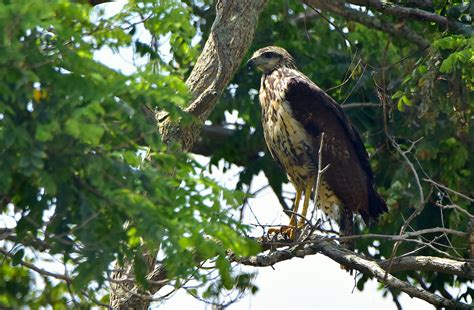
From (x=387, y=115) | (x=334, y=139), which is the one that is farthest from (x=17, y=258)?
(x=387, y=115)

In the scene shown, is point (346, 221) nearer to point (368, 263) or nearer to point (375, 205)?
point (375, 205)

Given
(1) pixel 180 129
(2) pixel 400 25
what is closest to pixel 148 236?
(1) pixel 180 129

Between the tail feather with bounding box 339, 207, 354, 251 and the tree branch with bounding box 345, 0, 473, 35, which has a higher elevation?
the tree branch with bounding box 345, 0, 473, 35

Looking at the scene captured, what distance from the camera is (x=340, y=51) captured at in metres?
11.4

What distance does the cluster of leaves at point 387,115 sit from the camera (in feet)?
29.8

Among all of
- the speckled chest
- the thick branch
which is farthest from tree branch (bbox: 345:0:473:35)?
the thick branch

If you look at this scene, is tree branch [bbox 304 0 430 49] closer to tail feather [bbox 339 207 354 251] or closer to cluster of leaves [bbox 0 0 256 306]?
tail feather [bbox 339 207 354 251]

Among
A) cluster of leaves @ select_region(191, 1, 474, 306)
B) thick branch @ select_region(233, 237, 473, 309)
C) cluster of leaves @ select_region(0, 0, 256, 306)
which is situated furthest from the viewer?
cluster of leaves @ select_region(191, 1, 474, 306)

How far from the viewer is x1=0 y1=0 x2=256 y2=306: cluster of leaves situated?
15.7 feet

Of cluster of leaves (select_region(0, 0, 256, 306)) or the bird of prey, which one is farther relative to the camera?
the bird of prey

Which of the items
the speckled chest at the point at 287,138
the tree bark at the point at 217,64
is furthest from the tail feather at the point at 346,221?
the tree bark at the point at 217,64

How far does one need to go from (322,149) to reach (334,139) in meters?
0.19

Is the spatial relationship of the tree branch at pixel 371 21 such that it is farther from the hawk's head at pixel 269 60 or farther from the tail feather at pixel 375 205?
the tail feather at pixel 375 205

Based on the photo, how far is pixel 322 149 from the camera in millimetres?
8656
